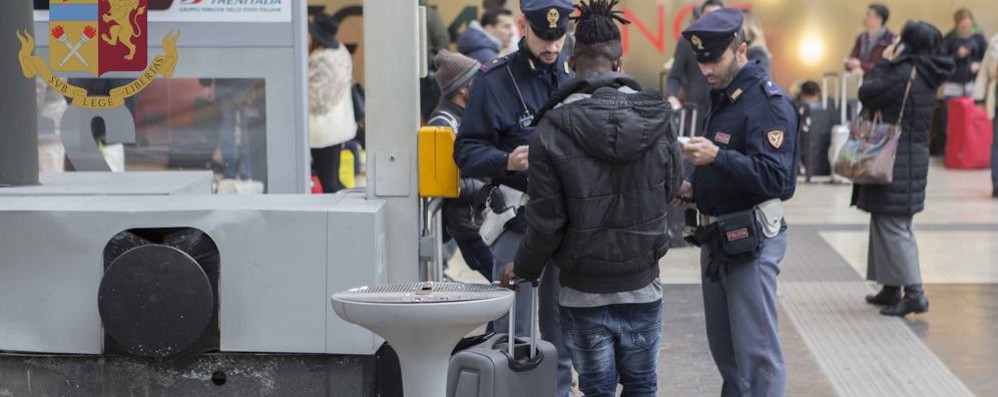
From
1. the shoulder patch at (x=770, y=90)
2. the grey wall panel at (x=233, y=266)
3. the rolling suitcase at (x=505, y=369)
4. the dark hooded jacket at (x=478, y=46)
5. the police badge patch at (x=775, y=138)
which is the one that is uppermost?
the dark hooded jacket at (x=478, y=46)

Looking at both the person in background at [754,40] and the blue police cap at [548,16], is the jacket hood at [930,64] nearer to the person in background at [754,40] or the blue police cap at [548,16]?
the person in background at [754,40]

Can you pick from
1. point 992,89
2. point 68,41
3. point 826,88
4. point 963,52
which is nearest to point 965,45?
point 963,52

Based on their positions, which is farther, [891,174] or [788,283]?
[788,283]

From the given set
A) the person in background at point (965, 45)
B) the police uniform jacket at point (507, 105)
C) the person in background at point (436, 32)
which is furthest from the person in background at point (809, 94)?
the police uniform jacket at point (507, 105)

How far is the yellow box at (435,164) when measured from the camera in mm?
5555

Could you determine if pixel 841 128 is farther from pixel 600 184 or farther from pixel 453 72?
pixel 600 184

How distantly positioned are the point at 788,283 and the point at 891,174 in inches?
60.6

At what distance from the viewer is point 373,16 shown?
5.50 meters

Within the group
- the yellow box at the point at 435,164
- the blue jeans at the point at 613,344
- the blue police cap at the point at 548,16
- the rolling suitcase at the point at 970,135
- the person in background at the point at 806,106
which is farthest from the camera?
the rolling suitcase at the point at 970,135

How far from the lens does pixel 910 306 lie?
8.59 m

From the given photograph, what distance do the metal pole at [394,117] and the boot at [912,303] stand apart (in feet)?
13.2

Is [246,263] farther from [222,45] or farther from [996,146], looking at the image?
[996,146]

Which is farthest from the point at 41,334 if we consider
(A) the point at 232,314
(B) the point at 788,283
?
(B) the point at 788,283

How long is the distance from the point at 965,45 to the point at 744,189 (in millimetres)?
12799
